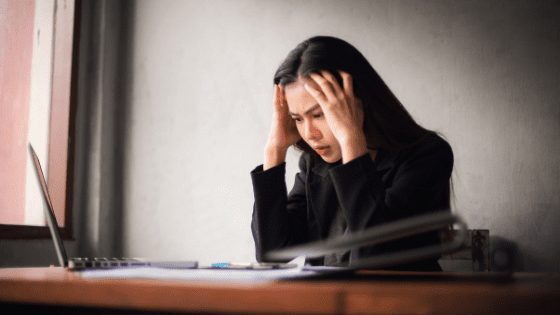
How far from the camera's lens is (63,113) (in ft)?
6.66

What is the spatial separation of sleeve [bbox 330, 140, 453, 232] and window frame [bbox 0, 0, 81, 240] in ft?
4.41

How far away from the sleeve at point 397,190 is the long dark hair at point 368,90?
0.08 meters

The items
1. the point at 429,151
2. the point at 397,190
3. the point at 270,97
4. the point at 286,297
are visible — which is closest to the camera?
the point at 286,297

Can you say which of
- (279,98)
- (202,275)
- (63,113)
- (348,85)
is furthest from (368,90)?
(63,113)

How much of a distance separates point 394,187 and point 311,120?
0.26 metres

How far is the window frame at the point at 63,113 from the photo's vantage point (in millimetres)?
2008

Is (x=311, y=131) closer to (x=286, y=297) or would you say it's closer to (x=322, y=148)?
(x=322, y=148)

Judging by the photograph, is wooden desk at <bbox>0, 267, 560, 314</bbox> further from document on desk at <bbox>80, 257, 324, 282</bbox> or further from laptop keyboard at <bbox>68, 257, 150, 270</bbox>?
laptop keyboard at <bbox>68, 257, 150, 270</bbox>

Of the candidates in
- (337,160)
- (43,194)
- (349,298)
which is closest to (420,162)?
(337,160)

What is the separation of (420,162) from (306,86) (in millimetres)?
317

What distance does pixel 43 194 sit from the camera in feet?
2.77

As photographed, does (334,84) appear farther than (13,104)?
No

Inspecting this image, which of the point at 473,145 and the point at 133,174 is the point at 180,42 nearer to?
the point at 133,174

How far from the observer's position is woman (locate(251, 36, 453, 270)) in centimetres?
114
